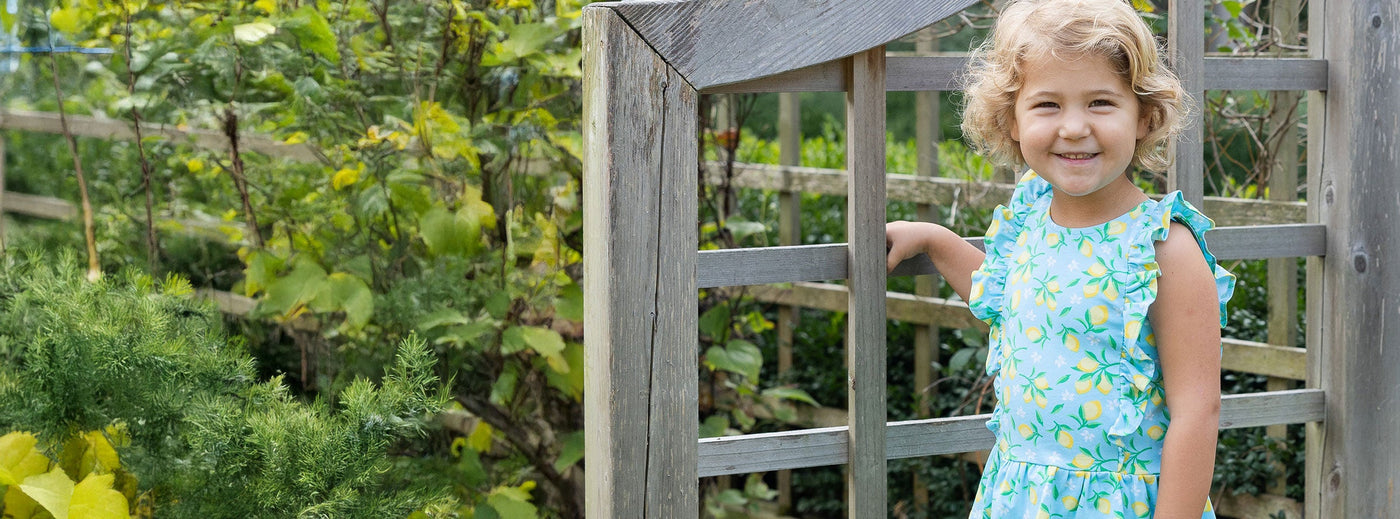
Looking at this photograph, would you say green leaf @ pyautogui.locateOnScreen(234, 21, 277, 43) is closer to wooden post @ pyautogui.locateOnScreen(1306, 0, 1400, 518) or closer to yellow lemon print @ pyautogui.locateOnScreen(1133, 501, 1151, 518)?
yellow lemon print @ pyautogui.locateOnScreen(1133, 501, 1151, 518)

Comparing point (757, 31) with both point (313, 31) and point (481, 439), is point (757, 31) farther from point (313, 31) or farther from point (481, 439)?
point (481, 439)

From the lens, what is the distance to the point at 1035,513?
1562 millimetres

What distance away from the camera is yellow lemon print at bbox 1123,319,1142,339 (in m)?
1.45

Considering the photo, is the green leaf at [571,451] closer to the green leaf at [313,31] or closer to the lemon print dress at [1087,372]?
the green leaf at [313,31]

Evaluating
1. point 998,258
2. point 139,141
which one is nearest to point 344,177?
point 139,141

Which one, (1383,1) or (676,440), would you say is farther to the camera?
(1383,1)

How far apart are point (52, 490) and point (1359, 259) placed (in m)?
2.12

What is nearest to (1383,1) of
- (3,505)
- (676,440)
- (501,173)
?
(676,440)

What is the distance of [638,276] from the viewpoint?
160 cm

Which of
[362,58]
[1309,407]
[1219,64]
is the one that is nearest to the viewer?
[1219,64]

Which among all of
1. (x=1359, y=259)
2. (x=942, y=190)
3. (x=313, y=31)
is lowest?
(x=1359, y=259)

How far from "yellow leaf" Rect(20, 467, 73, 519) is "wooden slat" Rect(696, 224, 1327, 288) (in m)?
1.07

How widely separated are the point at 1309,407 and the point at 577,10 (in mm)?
1495

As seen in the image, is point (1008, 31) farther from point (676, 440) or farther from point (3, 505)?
point (3, 505)
